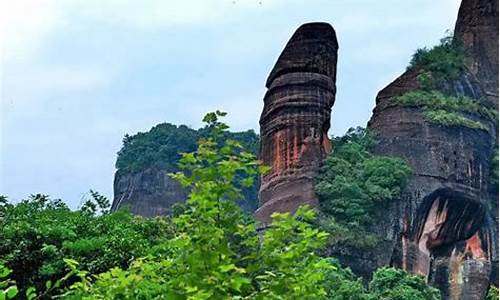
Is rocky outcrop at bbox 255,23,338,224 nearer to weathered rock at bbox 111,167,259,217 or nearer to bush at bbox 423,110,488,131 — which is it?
bush at bbox 423,110,488,131

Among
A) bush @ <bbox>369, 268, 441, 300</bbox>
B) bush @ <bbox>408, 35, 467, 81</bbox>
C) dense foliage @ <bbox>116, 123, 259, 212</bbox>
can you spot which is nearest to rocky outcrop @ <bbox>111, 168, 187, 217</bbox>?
dense foliage @ <bbox>116, 123, 259, 212</bbox>

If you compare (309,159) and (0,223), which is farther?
(309,159)

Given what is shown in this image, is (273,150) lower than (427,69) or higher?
lower

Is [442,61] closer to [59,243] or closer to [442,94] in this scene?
[442,94]

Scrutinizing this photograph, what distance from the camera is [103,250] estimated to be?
11.2 metres

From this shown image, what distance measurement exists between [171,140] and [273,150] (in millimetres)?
25809

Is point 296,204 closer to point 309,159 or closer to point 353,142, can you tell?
point 309,159

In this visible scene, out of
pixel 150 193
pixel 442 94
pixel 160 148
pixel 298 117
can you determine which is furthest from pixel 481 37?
pixel 160 148

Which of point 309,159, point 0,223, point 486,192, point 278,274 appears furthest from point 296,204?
point 278,274

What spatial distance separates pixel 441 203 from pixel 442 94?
3586 mm

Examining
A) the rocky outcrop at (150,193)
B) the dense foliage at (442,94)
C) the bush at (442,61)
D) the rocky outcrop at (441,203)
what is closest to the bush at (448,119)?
the dense foliage at (442,94)

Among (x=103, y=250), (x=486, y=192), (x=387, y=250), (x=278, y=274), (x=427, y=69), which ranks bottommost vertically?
(x=278, y=274)

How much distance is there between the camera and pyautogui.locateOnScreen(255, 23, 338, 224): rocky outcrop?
29.5m

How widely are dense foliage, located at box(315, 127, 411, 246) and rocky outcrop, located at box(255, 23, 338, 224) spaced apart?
41 cm
